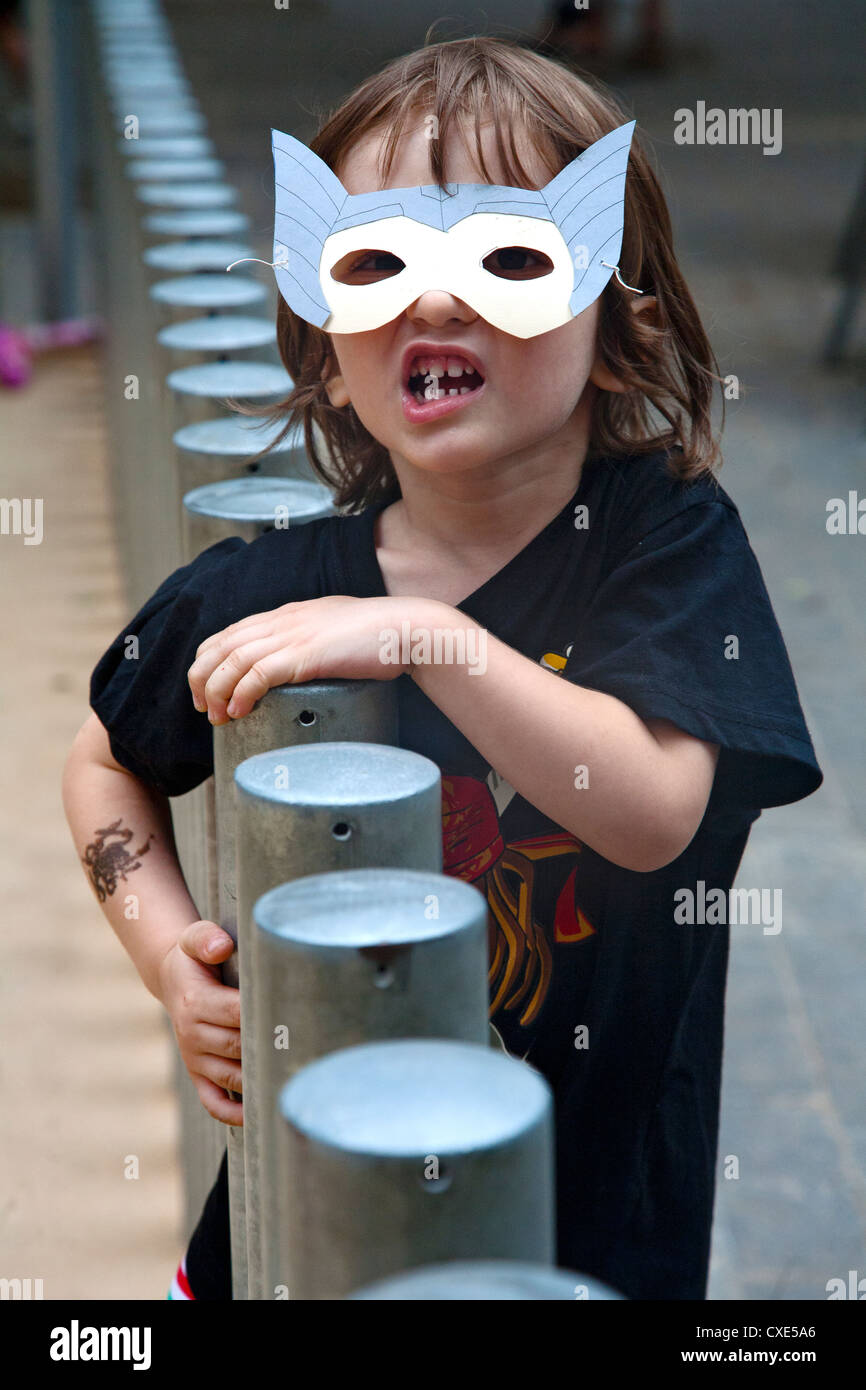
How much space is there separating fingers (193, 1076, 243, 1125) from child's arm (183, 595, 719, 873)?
0.33 meters

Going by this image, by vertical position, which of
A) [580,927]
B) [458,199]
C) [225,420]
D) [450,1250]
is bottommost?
[580,927]

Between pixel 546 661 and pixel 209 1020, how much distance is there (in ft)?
1.40

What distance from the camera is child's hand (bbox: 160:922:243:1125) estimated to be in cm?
139

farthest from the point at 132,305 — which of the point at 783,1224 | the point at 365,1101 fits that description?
the point at 365,1101

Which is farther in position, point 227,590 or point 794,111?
point 794,111

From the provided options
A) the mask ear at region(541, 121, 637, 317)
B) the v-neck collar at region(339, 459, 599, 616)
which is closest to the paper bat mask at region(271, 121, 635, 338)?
the mask ear at region(541, 121, 637, 317)

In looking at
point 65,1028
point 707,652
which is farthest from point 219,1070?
point 65,1028

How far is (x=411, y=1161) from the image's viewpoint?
707 millimetres

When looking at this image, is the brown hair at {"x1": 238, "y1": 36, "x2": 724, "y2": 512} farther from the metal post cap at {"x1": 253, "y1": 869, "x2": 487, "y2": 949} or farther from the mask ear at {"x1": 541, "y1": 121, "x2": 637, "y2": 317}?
the metal post cap at {"x1": 253, "y1": 869, "x2": 487, "y2": 949}

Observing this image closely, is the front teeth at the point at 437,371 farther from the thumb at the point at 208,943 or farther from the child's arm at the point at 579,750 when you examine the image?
the thumb at the point at 208,943

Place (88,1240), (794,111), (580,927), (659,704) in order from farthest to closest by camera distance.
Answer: (794,111), (88,1240), (580,927), (659,704)

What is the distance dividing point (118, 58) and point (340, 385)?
3.63 meters

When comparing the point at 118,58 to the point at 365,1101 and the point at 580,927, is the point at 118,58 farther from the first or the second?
the point at 365,1101

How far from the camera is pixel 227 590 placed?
1547mm
